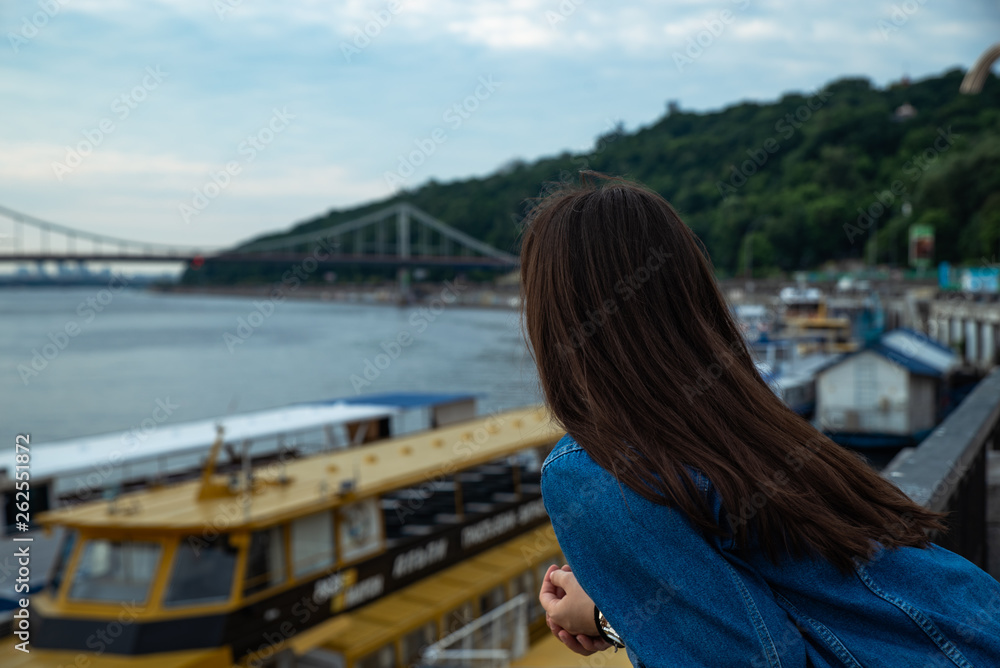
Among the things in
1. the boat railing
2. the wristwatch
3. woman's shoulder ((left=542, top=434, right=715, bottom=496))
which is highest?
woman's shoulder ((left=542, top=434, right=715, bottom=496))

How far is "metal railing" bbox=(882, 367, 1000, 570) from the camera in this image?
186 cm

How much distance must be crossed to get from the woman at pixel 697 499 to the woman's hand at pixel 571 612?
0.5 inches

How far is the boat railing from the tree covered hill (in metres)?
33.4

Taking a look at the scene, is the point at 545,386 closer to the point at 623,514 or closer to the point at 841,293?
the point at 623,514

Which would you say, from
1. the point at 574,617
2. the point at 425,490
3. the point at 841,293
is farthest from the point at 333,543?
the point at 841,293

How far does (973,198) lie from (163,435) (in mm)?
51847

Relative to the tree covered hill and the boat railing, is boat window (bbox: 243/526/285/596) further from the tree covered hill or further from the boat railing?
the tree covered hill

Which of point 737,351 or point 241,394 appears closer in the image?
point 737,351

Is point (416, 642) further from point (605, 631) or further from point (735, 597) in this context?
point (735, 597)

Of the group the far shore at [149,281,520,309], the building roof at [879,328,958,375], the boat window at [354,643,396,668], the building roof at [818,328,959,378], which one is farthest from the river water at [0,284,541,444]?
the building roof at [879,328,958,375]

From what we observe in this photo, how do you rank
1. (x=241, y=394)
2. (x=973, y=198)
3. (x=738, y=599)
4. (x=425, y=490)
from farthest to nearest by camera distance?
(x=973, y=198) → (x=241, y=394) → (x=425, y=490) → (x=738, y=599)

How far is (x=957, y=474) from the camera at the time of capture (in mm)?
2047

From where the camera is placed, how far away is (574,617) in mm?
1100

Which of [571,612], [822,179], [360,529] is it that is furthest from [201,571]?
[822,179]
